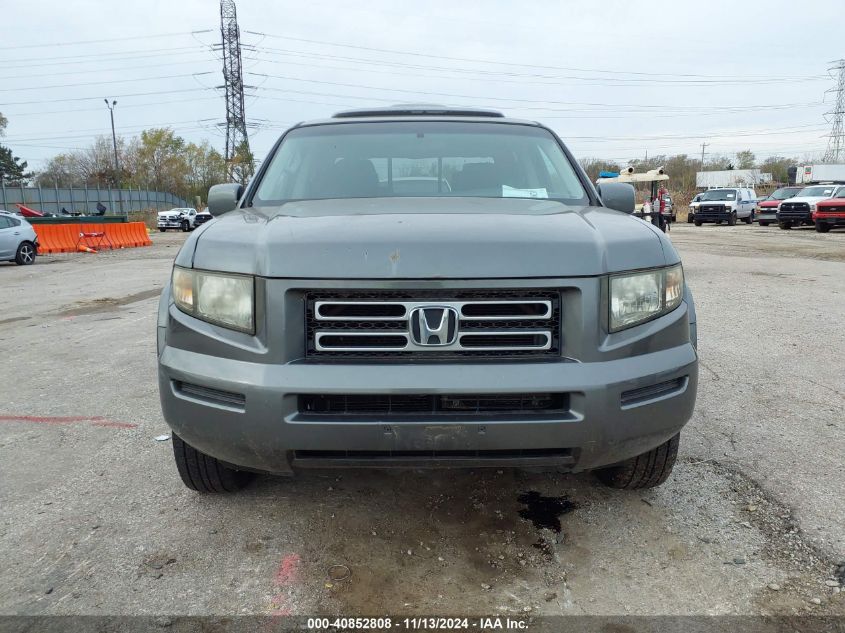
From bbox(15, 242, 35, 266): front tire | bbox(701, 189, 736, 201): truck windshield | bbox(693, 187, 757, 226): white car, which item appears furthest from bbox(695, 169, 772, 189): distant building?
bbox(15, 242, 35, 266): front tire

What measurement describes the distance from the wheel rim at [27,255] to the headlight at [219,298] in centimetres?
1674

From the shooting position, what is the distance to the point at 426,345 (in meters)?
2.13

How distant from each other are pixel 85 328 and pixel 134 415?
3.60m

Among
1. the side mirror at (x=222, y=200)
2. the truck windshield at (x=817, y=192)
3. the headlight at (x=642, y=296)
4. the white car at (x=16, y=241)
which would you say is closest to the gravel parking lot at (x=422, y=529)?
the headlight at (x=642, y=296)

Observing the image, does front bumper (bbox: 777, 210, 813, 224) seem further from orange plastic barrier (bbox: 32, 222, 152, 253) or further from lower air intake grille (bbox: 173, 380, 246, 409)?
lower air intake grille (bbox: 173, 380, 246, 409)

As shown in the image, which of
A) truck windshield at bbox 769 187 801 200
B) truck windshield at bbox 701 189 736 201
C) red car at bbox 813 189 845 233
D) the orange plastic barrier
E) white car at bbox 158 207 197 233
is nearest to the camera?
the orange plastic barrier

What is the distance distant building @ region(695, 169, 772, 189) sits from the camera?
60.1 metres

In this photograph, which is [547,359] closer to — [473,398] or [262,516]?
[473,398]

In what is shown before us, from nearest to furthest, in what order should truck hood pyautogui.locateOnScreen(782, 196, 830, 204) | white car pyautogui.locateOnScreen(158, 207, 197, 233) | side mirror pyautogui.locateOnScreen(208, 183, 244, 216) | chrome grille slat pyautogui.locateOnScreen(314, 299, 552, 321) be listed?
chrome grille slat pyautogui.locateOnScreen(314, 299, 552, 321)
side mirror pyautogui.locateOnScreen(208, 183, 244, 216)
truck hood pyautogui.locateOnScreen(782, 196, 830, 204)
white car pyautogui.locateOnScreen(158, 207, 197, 233)

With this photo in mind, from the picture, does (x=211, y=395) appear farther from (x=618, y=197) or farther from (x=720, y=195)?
(x=720, y=195)

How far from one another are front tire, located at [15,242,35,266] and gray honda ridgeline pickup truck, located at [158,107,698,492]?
54.4ft

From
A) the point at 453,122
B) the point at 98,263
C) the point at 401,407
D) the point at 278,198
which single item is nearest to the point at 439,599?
the point at 401,407

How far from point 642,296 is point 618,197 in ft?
3.82

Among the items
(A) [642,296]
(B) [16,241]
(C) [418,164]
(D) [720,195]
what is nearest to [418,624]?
(A) [642,296]
